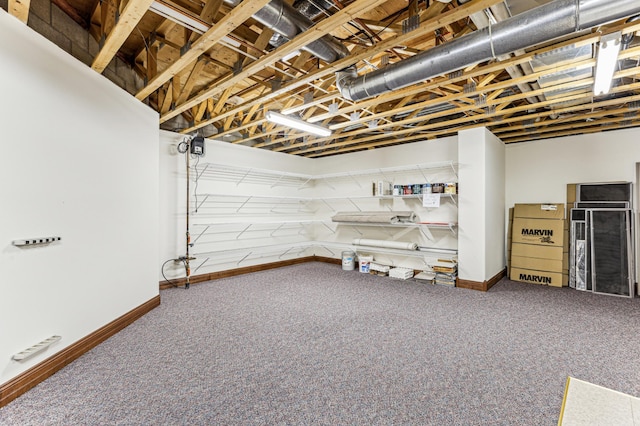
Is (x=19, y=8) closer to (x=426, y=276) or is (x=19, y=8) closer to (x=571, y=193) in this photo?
(x=426, y=276)

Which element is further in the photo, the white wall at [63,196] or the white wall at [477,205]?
the white wall at [477,205]

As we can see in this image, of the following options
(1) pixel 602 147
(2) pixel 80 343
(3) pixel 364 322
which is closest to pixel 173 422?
(2) pixel 80 343

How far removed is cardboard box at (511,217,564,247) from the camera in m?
4.74

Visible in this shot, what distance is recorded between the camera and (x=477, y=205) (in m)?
4.46

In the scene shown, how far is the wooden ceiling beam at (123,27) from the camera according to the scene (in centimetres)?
183

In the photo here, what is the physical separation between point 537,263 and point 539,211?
870 millimetres

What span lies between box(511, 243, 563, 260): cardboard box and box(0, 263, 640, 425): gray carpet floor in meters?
0.89

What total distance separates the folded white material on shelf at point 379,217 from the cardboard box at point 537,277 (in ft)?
6.14

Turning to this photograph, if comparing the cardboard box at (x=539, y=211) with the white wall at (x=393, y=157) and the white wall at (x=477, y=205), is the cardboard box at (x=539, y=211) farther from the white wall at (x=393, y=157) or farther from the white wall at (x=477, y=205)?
the white wall at (x=393, y=157)

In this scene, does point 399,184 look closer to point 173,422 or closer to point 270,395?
point 270,395

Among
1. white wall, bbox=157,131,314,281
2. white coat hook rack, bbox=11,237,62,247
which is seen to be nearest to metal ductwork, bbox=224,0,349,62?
white coat hook rack, bbox=11,237,62,247

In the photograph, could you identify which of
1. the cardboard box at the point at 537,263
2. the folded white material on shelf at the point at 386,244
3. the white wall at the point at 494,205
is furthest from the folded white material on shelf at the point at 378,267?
the cardboard box at the point at 537,263

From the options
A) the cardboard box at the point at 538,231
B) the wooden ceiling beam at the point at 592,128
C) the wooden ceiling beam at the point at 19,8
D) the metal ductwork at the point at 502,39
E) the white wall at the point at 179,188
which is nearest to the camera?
the metal ductwork at the point at 502,39

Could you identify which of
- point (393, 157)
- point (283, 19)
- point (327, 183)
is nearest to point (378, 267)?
point (393, 157)
